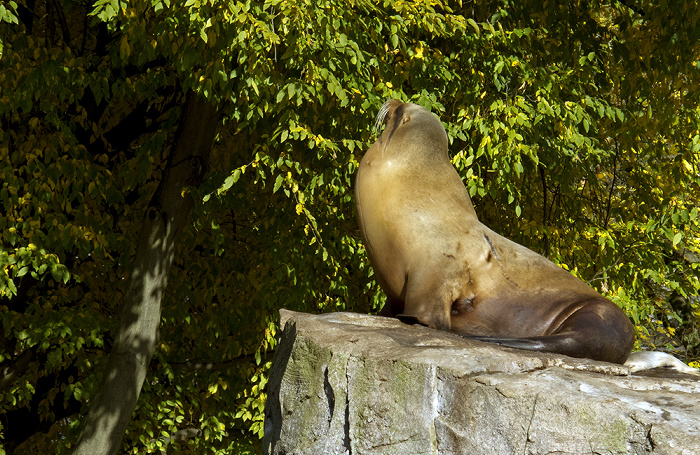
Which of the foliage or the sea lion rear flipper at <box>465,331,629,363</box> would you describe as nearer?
the sea lion rear flipper at <box>465,331,629,363</box>

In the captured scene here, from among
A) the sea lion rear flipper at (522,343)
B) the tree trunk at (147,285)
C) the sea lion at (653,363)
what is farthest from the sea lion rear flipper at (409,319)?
the tree trunk at (147,285)

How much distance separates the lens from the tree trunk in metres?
7.30

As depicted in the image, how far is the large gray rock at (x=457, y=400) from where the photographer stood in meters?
2.58

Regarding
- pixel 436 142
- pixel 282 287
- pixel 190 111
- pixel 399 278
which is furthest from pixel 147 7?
pixel 399 278

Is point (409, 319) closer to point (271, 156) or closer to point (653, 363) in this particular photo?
point (653, 363)

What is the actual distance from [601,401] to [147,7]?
16.4 ft

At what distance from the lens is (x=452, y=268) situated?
4008 mm

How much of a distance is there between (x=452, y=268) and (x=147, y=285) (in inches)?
163

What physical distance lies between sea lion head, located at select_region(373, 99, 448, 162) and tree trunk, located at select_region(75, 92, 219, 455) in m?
3.26

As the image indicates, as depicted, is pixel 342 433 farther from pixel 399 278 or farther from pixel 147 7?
pixel 147 7

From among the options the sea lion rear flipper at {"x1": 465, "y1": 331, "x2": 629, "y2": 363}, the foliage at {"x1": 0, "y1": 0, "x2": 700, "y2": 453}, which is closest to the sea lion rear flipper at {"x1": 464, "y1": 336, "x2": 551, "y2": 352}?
the sea lion rear flipper at {"x1": 465, "y1": 331, "x2": 629, "y2": 363}

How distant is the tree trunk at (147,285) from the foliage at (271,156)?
237mm

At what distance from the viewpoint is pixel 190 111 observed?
7816 millimetres

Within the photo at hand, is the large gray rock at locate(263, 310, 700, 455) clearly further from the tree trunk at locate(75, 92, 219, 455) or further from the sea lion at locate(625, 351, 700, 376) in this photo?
the tree trunk at locate(75, 92, 219, 455)
